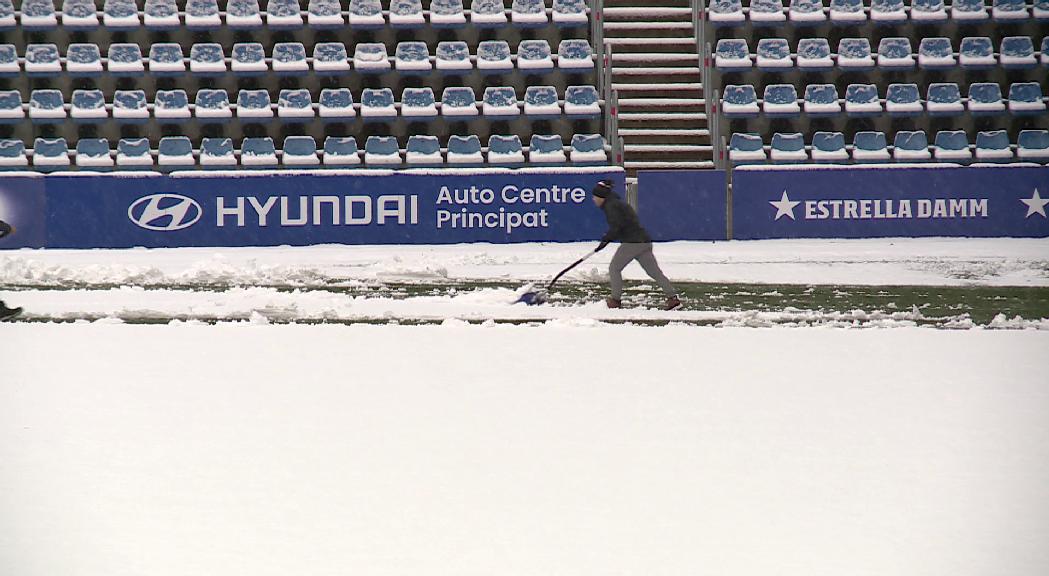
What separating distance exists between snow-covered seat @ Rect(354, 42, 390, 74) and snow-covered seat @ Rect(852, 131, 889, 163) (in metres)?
9.12

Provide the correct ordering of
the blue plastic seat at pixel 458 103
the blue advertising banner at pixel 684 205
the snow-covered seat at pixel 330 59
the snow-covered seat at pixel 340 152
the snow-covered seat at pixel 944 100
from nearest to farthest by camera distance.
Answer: the blue advertising banner at pixel 684 205, the snow-covered seat at pixel 340 152, the blue plastic seat at pixel 458 103, the snow-covered seat at pixel 330 59, the snow-covered seat at pixel 944 100

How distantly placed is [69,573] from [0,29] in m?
22.1

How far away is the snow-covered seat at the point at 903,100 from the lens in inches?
941

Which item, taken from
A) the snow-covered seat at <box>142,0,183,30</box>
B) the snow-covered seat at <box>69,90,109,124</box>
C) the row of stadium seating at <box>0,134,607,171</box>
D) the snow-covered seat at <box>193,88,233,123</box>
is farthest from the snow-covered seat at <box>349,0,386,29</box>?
the snow-covered seat at <box>69,90,109,124</box>

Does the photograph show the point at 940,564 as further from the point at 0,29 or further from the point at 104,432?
the point at 0,29

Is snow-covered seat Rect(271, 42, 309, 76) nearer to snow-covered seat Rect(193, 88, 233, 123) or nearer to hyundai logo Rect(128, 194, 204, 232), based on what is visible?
snow-covered seat Rect(193, 88, 233, 123)

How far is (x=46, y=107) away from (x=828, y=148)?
14747 mm

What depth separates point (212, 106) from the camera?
23.3 meters

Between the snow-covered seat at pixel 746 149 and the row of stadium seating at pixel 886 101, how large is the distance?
1.44 ft

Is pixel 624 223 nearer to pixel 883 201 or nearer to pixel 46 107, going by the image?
pixel 883 201

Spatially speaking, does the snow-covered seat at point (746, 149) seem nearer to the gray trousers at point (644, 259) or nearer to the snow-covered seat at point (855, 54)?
the snow-covered seat at point (855, 54)

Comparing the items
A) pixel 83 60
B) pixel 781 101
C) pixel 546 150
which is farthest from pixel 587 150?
pixel 83 60

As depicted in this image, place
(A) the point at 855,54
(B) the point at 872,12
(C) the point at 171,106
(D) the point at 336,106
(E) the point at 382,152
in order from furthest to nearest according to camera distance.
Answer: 1. (B) the point at 872,12
2. (A) the point at 855,54
3. (D) the point at 336,106
4. (C) the point at 171,106
5. (E) the point at 382,152

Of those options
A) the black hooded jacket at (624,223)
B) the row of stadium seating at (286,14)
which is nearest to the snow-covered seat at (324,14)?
the row of stadium seating at (286,14)
